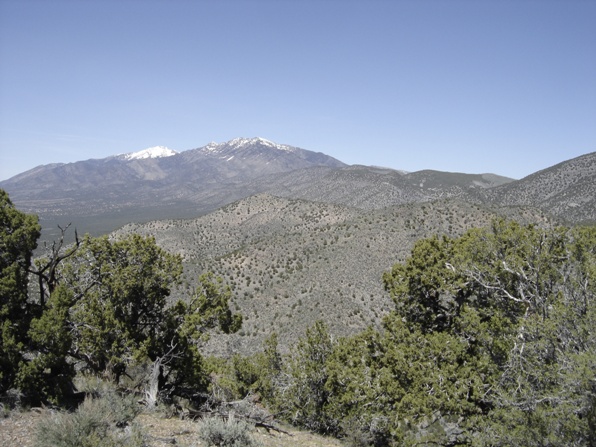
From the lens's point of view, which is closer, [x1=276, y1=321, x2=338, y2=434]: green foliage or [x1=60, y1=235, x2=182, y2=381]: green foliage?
[x1=60, y1=235, x2=182, y2=381]: green foliage

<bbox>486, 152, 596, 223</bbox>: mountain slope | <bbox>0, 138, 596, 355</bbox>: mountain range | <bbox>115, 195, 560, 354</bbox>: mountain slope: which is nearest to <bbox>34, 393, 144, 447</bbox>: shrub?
<bbox>0, 138, 596, 355</bbox>: mountain range

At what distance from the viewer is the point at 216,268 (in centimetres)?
4903

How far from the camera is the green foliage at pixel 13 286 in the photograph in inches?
419

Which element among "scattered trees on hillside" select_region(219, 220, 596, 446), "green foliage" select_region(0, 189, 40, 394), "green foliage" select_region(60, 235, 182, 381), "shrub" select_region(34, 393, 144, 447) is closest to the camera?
"shrub" select_region(34, 393, 144, 447)

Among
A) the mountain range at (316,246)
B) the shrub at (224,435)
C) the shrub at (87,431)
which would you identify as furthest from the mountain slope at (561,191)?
the shrub at (87,431)

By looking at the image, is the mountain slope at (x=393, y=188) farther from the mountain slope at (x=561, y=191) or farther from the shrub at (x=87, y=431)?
the shrub at (x=87, y=431)

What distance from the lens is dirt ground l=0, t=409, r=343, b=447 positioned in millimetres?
8766

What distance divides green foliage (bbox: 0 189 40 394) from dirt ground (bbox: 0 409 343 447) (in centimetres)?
153

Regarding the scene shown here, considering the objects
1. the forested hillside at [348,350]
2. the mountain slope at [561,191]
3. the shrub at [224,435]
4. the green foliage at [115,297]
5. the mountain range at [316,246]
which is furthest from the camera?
the mountain slope at [561,191]

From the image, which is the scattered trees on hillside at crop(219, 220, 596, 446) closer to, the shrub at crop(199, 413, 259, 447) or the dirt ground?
the dirt ground

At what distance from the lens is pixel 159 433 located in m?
9.98

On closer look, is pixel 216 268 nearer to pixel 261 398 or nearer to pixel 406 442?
pixel 261 398

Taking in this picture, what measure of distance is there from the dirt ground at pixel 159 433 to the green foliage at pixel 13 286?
1529mm

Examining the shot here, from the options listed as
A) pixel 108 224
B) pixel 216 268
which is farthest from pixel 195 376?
pixel 108 224
